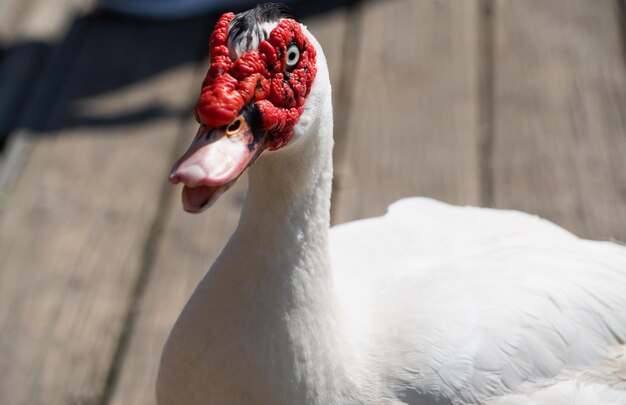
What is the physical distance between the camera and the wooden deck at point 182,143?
2676mm

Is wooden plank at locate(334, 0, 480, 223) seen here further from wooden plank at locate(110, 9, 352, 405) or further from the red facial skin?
the red facial skin

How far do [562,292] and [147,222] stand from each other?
1.41 metres

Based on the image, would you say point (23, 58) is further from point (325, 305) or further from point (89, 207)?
point (325, 305)

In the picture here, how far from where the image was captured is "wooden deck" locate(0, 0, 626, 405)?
2.68 m

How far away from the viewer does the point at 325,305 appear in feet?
5.90

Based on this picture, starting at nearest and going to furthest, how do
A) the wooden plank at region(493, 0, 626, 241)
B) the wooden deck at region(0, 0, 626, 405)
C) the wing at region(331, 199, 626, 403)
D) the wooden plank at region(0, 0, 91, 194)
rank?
1. the wing at region(331, 199, 626, 403)
2. the wooden deck at region(0, 0, 626, 405)
3. the wooden plank at region(493, 0, 626, 241)
4. the wooden plank at region(0, 0, 91, 194)

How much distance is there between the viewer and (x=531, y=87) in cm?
332

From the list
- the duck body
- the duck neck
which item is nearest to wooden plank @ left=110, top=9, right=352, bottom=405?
the duck body

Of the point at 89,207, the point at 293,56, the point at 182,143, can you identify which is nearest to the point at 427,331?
the point at 293,56

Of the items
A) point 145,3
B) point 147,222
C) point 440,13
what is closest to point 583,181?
point 440,13

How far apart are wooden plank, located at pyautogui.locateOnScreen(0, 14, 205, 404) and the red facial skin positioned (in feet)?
4.04

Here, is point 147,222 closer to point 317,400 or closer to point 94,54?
point 94,54

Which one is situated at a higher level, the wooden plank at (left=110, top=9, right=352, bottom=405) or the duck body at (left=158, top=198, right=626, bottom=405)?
the duck body at (left=158, top=198, right=626, bottom=405)

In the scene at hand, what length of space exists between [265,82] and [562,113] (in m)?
1.93
